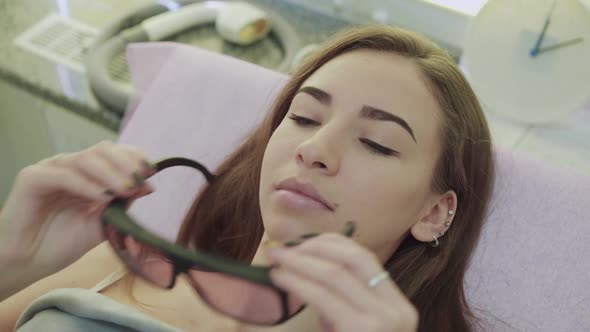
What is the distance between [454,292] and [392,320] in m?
0.41

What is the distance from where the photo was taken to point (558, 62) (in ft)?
3.48

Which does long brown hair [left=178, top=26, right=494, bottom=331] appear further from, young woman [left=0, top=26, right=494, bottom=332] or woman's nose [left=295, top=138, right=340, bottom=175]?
woman's nose [left=295, top=138, right=340, bottom=175]

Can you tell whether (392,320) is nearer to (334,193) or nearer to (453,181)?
(334,193)

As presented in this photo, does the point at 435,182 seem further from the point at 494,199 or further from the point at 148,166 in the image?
the point at 148,166

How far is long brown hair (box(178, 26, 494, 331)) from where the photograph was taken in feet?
2.52

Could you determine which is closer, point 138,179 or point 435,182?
point 138,179

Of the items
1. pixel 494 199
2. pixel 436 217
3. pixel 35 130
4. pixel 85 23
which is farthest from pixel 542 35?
pixel 35 130

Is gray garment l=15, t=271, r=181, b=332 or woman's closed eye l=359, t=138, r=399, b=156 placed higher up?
woman's closed eye l=359, t=138, r=399, b=156

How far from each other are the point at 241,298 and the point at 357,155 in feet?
0.74

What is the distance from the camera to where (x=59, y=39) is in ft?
4.50

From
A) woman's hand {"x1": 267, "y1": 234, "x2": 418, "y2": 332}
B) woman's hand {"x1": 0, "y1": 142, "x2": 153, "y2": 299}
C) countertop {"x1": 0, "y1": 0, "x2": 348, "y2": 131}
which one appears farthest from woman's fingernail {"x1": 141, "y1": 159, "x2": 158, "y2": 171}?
countertop {"x1": 0, "y1": 0, "x2": 348, "y2": 131}

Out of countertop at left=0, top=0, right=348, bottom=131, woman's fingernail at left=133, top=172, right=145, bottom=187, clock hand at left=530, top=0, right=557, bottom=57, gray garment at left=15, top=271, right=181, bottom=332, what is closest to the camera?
woman's fingernail at left=133, top=172, right=145, bottom=187

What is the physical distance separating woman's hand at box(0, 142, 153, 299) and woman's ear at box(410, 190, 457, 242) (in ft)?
1.13

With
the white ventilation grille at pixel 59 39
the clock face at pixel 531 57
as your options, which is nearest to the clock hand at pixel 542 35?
the clock face at pixel 531 57
